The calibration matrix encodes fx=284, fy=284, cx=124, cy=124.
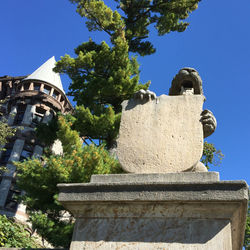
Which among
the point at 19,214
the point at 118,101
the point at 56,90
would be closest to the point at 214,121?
the point at 118,101

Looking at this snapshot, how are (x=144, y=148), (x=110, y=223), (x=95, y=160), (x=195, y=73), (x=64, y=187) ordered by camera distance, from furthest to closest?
(x=95, y=160)
(x=195, y=73)
(x=144, y=148)
(x=64, y=187)
(x=110, y=223)

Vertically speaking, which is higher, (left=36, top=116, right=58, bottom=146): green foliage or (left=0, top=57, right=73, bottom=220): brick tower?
(left=0, top=57, right=73, bottom=220): brick tower

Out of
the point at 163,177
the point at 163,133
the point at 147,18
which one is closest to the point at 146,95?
the point at 163,133

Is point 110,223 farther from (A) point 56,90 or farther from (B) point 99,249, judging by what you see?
(A) point 56,90

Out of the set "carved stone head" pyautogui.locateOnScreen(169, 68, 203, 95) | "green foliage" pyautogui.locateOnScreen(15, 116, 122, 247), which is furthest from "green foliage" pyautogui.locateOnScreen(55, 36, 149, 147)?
"carved stone head" pyautogui.locateOnScreen(169, 68, 203, 95)

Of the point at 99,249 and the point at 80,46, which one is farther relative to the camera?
the point at 80,46

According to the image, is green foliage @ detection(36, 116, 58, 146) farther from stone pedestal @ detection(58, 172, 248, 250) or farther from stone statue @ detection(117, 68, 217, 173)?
stone pedestal @ detection(58, 172, 248, 250)

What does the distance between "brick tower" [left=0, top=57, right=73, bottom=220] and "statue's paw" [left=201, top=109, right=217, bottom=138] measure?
1922cm

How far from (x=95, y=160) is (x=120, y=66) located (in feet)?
19.2

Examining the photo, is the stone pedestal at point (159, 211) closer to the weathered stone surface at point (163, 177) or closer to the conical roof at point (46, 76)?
the weathered stone surface at point (163, 177)

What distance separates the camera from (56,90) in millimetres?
24953

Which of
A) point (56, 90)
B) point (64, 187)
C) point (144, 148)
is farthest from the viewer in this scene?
point (56, 90)

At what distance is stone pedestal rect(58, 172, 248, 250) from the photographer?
2.04 meters

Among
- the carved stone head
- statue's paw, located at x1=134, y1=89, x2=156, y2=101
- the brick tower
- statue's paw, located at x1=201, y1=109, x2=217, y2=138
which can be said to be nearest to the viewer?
statue's paw, located at x1=201, y1=109, x2=217, y2=138
